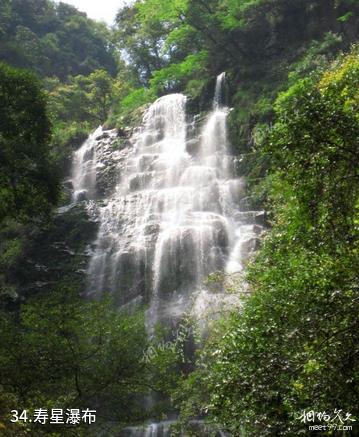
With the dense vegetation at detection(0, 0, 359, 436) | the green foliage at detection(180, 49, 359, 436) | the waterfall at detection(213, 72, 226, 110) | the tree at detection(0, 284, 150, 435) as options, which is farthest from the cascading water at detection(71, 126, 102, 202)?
the green foliage at detection(180, 49, 359, 436)

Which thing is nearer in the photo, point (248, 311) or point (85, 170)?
point (248, 311)

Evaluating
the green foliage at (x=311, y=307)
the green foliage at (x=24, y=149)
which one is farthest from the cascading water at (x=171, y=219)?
the green foliage at (x=311, y=307)

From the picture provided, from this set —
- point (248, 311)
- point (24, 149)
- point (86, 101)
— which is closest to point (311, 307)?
point (248, 311)

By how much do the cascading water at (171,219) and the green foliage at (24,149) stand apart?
18.0 feet

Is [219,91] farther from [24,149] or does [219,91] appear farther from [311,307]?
[311,307]

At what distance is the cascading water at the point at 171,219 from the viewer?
18.1m

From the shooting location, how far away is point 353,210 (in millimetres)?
5844

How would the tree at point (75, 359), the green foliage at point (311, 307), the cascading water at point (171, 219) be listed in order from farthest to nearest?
the cascading water at point (171, 219), the tree at point (75, 359), the green foliage at point (311, 307)

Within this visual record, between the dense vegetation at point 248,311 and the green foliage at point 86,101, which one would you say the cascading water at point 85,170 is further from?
the green foliage at point 86,101

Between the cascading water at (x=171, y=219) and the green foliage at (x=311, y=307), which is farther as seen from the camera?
the cascading water at (x=171, y=219)

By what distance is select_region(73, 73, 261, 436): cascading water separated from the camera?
18125 millimetres

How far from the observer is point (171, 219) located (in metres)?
21.0

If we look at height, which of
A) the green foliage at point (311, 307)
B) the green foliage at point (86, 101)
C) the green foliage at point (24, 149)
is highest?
the green foliage at point (86, 101)

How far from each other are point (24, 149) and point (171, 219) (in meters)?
9.21
